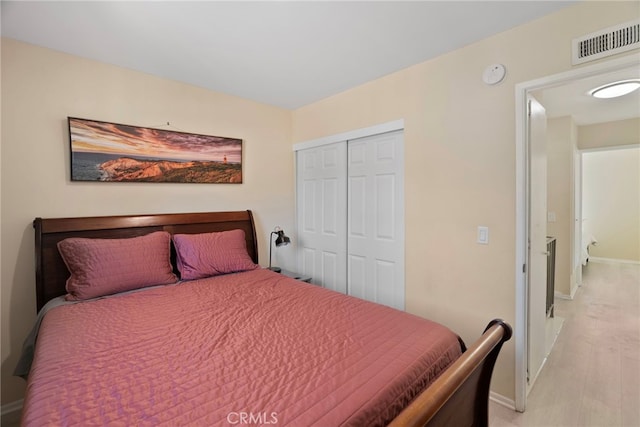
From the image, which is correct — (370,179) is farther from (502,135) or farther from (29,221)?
(29,221)

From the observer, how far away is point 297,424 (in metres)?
0.83

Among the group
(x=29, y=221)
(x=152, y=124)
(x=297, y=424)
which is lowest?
(x=297, y=424)

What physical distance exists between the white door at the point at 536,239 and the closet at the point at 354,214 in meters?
0.89

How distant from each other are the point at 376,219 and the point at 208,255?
1504 mm

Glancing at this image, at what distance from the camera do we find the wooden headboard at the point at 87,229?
1.92 metres

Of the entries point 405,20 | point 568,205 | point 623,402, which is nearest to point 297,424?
point 405,20

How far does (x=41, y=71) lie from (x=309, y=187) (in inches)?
93.0

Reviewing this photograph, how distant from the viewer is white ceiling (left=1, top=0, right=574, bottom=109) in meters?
1.61

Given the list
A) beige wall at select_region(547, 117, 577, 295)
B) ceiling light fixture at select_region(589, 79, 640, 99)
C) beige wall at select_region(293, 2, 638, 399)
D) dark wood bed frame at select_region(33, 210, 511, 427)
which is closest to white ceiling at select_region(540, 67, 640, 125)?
ceiling light fixture at select_region(589, 79, 640, 99)

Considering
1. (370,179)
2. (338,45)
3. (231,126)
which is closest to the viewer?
(338,45)

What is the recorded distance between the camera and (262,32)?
72.4 inches

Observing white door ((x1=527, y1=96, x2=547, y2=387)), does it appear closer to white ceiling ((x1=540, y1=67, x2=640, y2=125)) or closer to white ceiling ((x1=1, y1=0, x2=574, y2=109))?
white ceiling ((x1=1, y1=0, x2=574, y2=109))

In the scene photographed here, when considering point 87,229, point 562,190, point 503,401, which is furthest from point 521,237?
point 87,229

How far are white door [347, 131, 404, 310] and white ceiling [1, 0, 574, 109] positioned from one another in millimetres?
685
